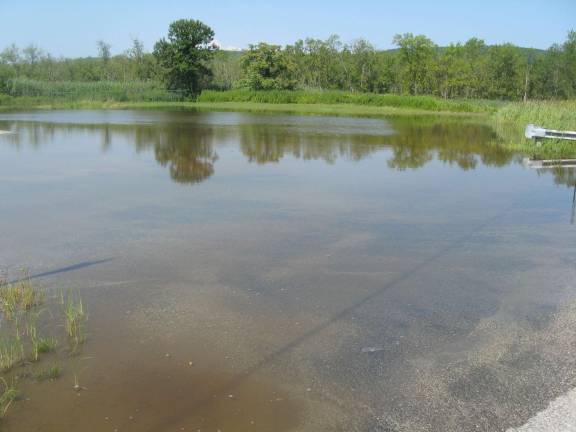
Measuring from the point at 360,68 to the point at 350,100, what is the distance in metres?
Answer: 16.6

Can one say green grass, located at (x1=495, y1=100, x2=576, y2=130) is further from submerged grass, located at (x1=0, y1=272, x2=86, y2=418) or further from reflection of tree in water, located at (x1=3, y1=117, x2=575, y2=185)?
submerged grass, located at (x1=0, y1=272, x2=86, y2=418)

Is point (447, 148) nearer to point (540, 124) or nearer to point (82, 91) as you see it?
point (540, 124)

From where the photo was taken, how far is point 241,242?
760 centimetres

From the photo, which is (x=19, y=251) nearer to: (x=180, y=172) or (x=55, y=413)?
(x=55, y=413)

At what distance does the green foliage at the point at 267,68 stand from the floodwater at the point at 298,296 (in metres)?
48.9

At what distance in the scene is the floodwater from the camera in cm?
387

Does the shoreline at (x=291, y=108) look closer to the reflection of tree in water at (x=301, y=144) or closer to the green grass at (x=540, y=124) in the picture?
the green grass at (x=540, y=124)

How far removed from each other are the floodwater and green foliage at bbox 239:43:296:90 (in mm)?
48882

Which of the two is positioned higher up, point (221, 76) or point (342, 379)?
point (221, 76)

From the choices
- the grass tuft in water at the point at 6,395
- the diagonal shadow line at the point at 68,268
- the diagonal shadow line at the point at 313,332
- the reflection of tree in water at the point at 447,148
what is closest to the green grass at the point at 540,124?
the reflection of tree in water at the point at 447,148

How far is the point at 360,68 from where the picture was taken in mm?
67688

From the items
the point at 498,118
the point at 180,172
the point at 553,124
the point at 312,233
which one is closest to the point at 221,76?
the point at 498,118

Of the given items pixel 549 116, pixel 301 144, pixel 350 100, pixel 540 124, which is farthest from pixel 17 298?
pixel 350 100

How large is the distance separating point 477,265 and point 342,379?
3324 mm
